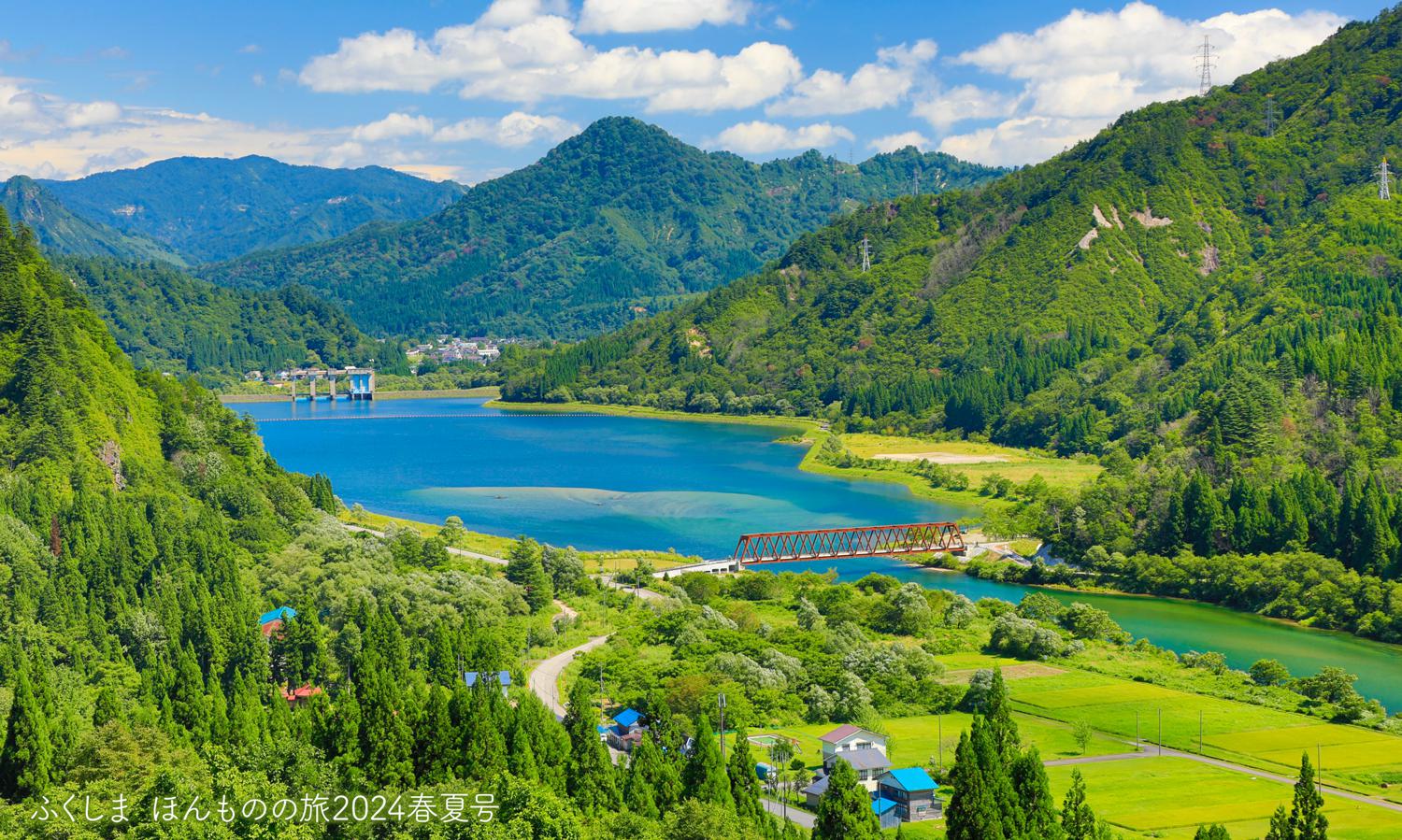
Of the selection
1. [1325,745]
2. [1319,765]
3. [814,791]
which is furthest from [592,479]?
[1319,765]

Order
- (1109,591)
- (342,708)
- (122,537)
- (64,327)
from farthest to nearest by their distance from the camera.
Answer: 1. (64,327)
2. (1109,591)
3. (122,537)
4. (342,708)

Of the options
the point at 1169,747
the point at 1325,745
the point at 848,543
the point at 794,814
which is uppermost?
the point at 848,543

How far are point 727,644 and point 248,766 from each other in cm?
2340

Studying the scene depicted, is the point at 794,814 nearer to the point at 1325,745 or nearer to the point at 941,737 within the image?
the point at 941,737

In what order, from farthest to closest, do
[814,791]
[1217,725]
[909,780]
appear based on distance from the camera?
[1217,725], [814,791], [909,780]

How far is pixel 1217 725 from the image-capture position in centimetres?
4953

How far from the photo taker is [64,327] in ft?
272

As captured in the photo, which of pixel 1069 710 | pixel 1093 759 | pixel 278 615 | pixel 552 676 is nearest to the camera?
pixel 1093 759

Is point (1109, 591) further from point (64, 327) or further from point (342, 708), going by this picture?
point (64, 327)

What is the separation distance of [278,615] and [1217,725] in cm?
3526

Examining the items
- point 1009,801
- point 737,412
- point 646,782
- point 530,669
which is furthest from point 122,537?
point 737,412

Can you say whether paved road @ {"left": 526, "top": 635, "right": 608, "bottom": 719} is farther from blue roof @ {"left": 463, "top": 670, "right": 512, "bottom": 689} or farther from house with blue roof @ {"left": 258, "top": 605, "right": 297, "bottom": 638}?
house with blue roof @ {"left": 258, "top": 605, "right": 297, "bottom": 638}

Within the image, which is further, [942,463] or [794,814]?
[942,463]

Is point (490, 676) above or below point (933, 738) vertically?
above
